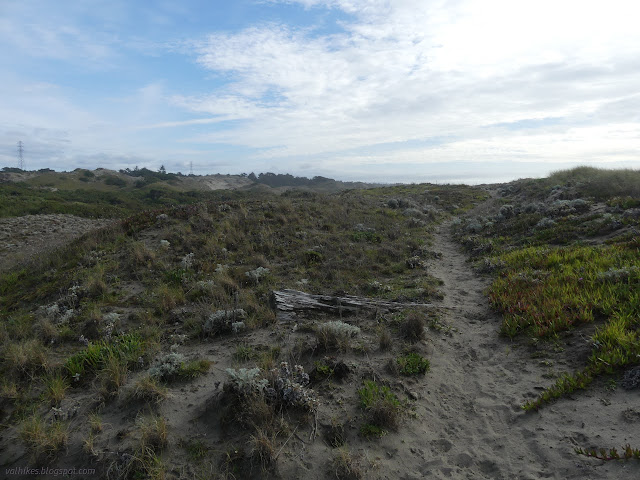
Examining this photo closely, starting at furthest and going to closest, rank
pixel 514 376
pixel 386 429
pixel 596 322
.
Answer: pixel 596 322 → pixel 514 376 → pixel 386 429

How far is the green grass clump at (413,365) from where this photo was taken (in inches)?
241

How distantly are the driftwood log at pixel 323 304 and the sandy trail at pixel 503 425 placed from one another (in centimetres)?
208

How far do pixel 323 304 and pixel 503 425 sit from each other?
4.70 m

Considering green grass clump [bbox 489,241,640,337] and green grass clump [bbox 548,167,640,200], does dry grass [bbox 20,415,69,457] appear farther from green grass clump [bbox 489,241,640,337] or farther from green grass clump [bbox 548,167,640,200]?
green grass clump [bbox 548,167,640,200]

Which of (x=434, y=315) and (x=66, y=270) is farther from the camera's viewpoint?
(x=66, y=270)

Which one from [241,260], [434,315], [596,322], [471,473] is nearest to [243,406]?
[471,473]

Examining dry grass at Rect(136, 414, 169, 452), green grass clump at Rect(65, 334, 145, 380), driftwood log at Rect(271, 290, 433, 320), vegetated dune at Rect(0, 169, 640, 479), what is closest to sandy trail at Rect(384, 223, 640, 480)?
vegetated dune at Rect(0, 169, 640, 479)

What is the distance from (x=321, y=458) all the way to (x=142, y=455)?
2.29 meters

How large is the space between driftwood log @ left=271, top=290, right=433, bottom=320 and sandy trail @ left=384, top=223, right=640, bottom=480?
208 cm

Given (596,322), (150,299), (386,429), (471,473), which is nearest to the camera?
(471,473)

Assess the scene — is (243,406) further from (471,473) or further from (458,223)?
(458,223)

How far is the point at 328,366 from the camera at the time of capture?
19.8 feet

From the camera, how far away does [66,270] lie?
39.7ft

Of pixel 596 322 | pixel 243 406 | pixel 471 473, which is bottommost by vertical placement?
pixel 471 473
